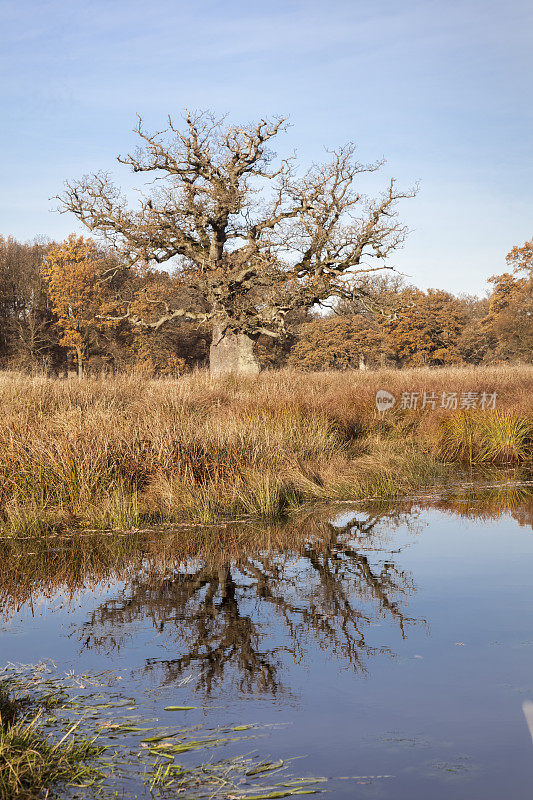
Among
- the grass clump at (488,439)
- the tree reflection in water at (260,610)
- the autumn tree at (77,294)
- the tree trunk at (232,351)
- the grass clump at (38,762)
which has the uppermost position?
the autumn tree at (77,294)

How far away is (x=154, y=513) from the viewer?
28.7 ft

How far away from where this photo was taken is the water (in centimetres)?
347

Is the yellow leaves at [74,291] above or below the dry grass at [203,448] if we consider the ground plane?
above

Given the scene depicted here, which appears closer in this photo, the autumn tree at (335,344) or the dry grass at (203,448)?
the dry grass at (203,448)

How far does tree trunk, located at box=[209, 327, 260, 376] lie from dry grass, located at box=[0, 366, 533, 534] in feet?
40.9

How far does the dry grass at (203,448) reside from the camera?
869 centimetres

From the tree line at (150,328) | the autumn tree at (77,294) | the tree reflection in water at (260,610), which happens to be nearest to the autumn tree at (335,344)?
the tree line at (150,328)

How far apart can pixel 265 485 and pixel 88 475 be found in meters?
2.14

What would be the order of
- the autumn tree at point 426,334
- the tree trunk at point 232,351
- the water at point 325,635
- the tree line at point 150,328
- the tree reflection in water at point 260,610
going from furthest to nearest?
Result: the autumn tree at point 426,334 < the tree line at point 150,328 < the tree trunk at point 232,351 < the tree reflection in water at point 260,610 < the water at point 325,635

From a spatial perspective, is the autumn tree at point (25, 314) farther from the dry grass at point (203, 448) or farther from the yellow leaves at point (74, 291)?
the dry grass at point (203, 448)

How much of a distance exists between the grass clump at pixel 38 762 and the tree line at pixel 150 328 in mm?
32124

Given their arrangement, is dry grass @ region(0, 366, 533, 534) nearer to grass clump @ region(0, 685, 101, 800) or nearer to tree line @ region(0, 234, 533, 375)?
grass clump @ region(0, 685, 101, 800)

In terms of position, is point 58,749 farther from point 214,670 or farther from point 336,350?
point 336,350

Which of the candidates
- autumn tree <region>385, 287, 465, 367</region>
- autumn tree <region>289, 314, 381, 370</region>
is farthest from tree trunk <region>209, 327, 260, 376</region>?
autumn tree <region>385, 287, 465, 367</region>
